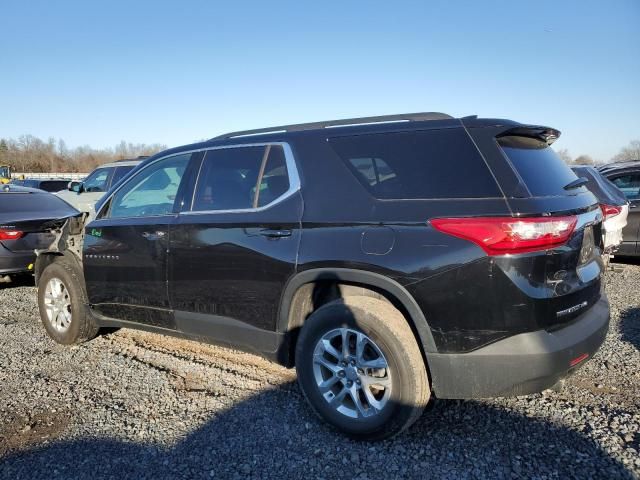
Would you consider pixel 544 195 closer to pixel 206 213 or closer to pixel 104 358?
pixel 206 213

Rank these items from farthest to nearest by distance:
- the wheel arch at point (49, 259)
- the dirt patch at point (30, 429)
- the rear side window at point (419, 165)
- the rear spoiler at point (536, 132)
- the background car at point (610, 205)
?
the background car at point (610, 205)
the wheel arch at point (49, 259)
the dirt patch at point (30, 429)
the rear spoiler at point (536, 132)
the rear side window at point (419, 165)

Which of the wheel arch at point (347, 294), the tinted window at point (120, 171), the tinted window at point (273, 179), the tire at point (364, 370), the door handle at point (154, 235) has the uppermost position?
the tinted window at point (120, 171)

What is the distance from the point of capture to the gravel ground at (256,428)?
8.78ft

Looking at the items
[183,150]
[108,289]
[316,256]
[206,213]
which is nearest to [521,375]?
[316,256]

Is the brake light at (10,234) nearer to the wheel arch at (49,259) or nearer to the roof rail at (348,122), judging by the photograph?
the wheel arch at (49,259)

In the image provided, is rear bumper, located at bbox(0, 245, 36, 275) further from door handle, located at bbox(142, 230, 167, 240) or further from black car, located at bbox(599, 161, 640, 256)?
black car, located at bbox(599, 161, 640, 256)

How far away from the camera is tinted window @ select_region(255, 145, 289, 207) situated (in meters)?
3.26

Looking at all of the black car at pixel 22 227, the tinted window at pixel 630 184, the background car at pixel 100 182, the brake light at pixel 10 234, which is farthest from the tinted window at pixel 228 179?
the background car at pixel 100 182

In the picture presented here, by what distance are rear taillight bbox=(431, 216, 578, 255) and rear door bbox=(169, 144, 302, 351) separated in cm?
106

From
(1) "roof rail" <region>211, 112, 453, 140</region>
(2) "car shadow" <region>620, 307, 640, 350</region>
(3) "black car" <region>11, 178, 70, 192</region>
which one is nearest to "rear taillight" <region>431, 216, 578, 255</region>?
(1) "roof rail" <region>211, 112, 453, 140</region>

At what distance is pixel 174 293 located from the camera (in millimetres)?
3691

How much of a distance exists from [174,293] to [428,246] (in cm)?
202

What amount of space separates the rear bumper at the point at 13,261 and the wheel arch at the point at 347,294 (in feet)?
17.1

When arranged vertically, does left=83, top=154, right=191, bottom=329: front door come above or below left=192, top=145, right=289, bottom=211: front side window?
below
